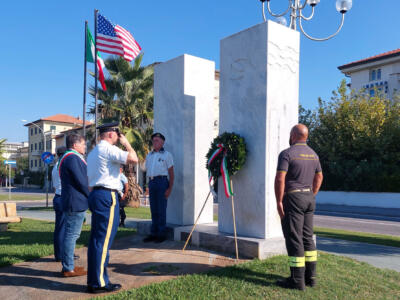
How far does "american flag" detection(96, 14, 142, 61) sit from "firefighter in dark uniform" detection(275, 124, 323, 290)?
8871 millimetres

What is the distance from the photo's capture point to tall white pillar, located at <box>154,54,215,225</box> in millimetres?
6992

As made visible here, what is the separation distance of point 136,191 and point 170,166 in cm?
1371

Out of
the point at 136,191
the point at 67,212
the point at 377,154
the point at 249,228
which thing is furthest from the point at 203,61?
the point at 377,154

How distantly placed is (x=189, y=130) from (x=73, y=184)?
287cm

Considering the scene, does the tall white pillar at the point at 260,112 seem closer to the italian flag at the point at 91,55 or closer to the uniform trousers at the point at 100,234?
the uniform trousers at the point at 100,234

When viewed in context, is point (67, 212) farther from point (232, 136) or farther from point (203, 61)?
point (203, 61)

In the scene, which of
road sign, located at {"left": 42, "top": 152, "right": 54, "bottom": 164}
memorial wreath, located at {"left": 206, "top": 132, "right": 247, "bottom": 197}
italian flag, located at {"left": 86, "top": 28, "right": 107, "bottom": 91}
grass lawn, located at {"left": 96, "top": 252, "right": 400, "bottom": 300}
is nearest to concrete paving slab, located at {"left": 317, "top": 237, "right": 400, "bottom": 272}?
grass lawn, located at {"left": 96, "top": 252, "right": 400, "bottom": 300}

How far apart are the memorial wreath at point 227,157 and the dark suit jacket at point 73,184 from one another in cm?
212

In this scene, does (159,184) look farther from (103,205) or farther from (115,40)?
(115,40)

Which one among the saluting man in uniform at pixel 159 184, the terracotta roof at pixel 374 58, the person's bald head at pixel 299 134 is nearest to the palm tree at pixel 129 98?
the saluting man in uniform at pixel 159 184

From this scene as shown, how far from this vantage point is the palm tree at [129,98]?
1764 centimetres

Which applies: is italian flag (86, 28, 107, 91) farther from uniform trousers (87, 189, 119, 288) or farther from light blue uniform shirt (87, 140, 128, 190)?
uniform trousers (87, 189, 119, 288)

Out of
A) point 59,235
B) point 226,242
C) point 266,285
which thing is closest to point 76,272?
point 59,235

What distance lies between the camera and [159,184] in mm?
6312
